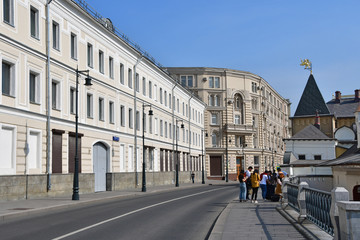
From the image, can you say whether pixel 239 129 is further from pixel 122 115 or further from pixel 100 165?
pixel 100 165

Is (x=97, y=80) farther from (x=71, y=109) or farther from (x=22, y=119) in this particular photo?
(x=22, y=119)

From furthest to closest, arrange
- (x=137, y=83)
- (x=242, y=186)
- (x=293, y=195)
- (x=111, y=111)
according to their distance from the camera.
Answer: (x=137, y=83)
(x=111, y=111)
(x=242, y=186)
(x=293, y=195)

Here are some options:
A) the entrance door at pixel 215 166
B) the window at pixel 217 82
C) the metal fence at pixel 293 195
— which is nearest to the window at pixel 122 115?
the metal fence at pixel 293 195

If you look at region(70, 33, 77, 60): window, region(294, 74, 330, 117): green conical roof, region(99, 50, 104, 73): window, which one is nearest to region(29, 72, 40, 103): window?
region(70, 33, 77, 60): window

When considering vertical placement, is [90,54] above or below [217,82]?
below

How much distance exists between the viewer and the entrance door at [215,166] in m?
81.1

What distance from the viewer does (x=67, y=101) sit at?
97.6 feet

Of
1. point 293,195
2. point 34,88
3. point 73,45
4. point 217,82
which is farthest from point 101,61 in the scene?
point 217,82

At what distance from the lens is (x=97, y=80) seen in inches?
1358

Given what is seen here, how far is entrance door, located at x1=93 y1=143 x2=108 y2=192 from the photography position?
34.2m

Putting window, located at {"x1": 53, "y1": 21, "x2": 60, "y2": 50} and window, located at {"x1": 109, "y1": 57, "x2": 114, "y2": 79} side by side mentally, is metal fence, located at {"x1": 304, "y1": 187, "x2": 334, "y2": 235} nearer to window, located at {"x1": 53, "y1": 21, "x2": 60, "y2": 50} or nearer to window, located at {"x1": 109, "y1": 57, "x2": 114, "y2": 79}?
window, located at {"x1": 53, "y1": 21, "x2": 60, "y2": 50}

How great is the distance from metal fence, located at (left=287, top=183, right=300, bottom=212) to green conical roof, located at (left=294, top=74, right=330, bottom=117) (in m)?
87.0

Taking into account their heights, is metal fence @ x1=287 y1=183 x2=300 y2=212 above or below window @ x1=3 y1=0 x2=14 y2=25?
below

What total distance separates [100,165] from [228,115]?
162 ft
